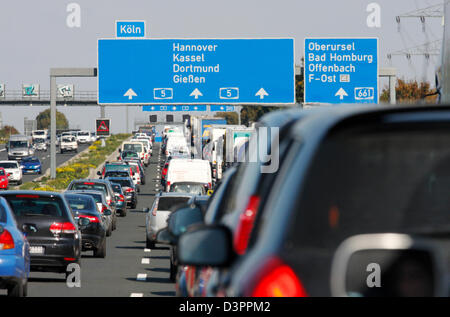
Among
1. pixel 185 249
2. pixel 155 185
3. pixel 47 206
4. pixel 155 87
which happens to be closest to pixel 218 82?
pixel 155 87

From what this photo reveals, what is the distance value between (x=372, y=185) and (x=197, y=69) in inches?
1515

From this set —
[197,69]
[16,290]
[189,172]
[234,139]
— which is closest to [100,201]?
[197,69]

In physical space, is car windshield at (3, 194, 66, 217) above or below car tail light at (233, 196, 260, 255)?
below

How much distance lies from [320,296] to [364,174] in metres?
0.53

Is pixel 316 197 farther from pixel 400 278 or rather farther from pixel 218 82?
pixel 218 82

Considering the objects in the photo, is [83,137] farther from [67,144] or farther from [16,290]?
[16,290]

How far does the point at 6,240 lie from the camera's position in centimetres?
1274

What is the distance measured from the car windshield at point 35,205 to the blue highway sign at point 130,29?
79.7ft

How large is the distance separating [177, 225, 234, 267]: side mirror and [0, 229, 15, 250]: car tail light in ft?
29.1

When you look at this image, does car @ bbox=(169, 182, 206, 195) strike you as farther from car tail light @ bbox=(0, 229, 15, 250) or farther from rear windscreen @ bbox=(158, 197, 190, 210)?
car tail light @ bbox=(0, 229, 15, 250)

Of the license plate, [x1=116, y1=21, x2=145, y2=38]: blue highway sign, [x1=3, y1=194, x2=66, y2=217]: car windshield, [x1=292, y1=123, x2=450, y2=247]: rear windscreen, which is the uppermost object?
[x1=116, y1=21, x2=145, y2=38]: blue highway sign

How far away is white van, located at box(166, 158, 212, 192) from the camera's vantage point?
141ft

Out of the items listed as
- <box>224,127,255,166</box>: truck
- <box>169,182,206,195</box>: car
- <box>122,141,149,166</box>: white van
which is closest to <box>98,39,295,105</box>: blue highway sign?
<box>169,182,206,195</box>: car
